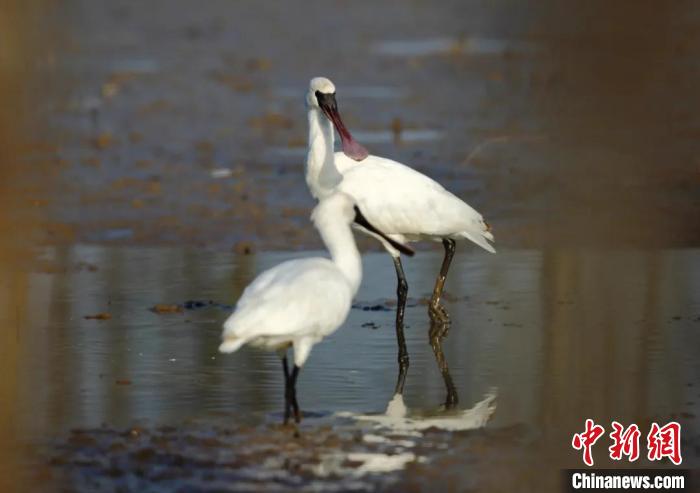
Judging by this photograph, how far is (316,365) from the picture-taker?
29.8 feet

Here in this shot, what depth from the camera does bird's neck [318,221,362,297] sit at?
8.24 meters

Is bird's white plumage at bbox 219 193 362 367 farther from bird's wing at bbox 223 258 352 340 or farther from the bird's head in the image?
the bird's head

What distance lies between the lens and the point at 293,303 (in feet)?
25.3

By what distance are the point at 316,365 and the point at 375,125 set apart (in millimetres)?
9729

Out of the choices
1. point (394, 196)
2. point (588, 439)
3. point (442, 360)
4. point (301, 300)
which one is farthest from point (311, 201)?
point (588, 439)

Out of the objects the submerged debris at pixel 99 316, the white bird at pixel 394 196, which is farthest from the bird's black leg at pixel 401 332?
the submerged debris at pixel 99 316

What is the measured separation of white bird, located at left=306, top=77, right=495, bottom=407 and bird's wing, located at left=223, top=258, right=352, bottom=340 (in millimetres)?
2351

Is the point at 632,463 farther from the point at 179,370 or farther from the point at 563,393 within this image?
the point at 179,370

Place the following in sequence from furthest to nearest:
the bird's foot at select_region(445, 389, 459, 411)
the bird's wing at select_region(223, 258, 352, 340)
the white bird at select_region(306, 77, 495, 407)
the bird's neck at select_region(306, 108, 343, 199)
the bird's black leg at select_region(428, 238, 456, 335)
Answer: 1. the bird's neck at select_region(306, 108, 343, 199)
2. the white bird at select_region(306, 77, 495, 407)
3. the bird's black leg at select_region(428, 238, 456, 335)
4. the bird's foot at select_region(445, 389, 459, 411)
5. the bird's wing at select_region(223, 258, 352, 340)

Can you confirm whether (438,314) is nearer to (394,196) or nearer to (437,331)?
(437,331)

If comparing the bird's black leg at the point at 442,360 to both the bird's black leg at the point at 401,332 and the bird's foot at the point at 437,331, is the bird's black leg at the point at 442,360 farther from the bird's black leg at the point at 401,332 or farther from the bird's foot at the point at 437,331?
the bird's black leg at the point at 401,332

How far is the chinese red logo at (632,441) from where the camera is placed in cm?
721

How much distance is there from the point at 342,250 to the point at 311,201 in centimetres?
629

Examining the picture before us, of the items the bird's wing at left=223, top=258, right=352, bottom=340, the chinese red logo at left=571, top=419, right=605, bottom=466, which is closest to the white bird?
the bird's wing at left=223, top=258, right=352, bottom=340
